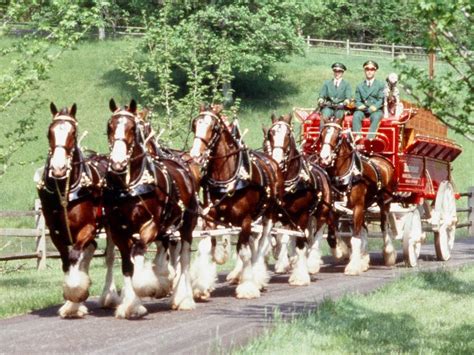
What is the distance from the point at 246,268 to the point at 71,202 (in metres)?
3.25

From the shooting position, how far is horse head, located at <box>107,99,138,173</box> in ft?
43.9

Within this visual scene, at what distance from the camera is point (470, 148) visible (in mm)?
54250

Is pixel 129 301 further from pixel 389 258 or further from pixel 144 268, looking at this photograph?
pixel 389 258

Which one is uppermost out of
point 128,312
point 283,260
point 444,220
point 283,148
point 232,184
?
point 283,148

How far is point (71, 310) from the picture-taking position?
13375mm

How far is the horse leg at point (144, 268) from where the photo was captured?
13328 millimetres

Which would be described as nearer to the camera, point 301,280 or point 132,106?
point 132,106

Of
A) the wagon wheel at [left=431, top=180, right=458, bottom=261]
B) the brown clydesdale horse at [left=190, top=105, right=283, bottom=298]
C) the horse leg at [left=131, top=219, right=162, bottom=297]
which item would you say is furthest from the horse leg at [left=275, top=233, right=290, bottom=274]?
the horse leg at [left=131, top=219, right=162, bottom=297]

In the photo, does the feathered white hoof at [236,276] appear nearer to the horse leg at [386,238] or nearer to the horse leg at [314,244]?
the horse leg at [314,244]

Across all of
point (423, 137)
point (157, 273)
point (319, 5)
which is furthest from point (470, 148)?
point (157, 273)

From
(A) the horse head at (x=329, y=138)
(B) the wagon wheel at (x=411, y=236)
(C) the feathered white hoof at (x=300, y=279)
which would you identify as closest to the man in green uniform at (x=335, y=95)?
(A) the horse head at (x=329, y=138)

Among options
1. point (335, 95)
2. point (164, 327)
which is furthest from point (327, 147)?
point (164, 327)

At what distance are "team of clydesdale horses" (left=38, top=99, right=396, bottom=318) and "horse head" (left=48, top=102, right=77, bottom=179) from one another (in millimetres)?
13

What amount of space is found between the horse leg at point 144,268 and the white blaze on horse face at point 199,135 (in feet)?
5.80
